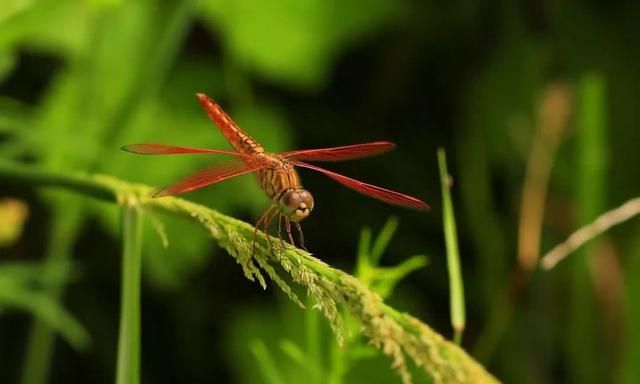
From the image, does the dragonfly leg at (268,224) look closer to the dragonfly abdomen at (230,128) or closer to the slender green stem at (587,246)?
the dragonfly abdomen at (230,128)

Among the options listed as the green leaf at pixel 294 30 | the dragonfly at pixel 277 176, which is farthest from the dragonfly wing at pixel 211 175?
the green leaf at pixel 294 30

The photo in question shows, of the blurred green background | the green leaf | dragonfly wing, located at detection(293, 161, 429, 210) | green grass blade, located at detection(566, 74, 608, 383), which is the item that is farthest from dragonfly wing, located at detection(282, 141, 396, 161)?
the green leaf

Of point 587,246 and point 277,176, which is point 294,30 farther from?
point 277,176

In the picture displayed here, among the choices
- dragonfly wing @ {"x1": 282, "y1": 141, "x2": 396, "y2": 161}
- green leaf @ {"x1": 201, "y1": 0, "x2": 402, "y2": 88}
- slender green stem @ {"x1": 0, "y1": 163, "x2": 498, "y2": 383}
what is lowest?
slender green stem @ {"x1": 0, "y1": 163, "x2": 498, "y2": 383}

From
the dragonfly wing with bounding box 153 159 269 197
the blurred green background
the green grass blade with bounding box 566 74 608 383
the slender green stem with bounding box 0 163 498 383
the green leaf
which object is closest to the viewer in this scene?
the slender green stem with bounding box 0 163 498 383

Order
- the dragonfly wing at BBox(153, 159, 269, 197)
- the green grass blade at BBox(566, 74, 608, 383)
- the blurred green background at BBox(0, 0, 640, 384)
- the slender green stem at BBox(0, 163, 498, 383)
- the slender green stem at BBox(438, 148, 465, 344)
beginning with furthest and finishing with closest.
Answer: the blurred green background at BBox(0, 0, 640, 384) → the green grass blade at BBox(566, 74, 608, 383) → the slender green stem at BBox(438, 148, 465, 344) → the dragonfly wing at BBox(153, 159, 269, 197) → the slender green stem at BBox(0, 163, 498, 383)

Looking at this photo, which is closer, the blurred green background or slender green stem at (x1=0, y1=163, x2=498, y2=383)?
slender green stem at (x1=0, y1=163, x2=498, y2=383)

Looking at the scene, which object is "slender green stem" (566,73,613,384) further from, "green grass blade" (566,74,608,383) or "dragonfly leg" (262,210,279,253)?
"dragonfly leg" (262,210,279,253)
